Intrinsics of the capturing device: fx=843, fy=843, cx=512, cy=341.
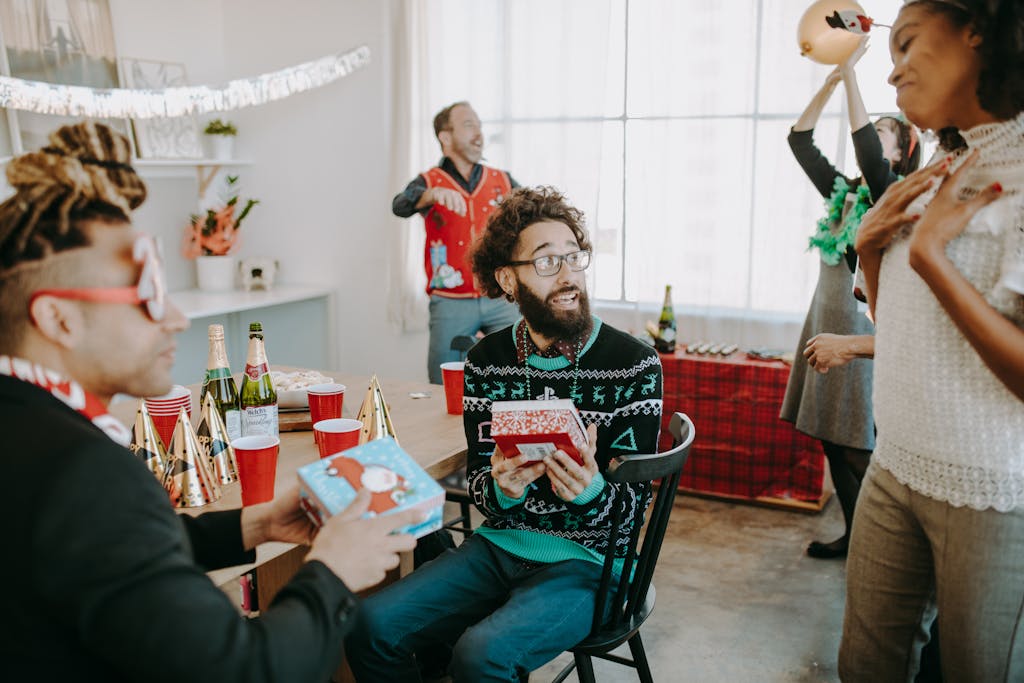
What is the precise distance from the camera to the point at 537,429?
145 cm

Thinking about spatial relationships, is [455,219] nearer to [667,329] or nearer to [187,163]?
[667,329]

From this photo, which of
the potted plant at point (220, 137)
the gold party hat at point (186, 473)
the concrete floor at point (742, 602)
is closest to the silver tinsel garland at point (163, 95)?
the potted plant at point (220, 137)

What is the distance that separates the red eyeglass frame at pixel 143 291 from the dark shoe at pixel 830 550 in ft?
9.24

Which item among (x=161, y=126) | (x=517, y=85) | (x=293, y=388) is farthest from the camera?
(x=161, y=126)

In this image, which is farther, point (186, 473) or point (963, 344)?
point (186, 473)

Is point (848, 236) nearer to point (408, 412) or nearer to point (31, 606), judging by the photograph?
point (408, 412)

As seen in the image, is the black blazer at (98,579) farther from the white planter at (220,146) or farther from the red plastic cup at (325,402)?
the white planter at (220,146)

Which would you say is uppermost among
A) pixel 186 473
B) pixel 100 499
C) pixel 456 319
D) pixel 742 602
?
pixel 100 499

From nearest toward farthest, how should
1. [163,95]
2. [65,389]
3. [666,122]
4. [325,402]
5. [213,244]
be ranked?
[65,389], [325,402], [163,95], [666,122], [213,244]

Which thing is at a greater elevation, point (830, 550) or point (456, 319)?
point (456, 319)

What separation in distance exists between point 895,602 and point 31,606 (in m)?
1.28

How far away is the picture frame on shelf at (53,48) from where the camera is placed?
12.9ft

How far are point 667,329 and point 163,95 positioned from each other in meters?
2.39

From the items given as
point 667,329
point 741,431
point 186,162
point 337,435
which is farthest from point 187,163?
point 337,435
